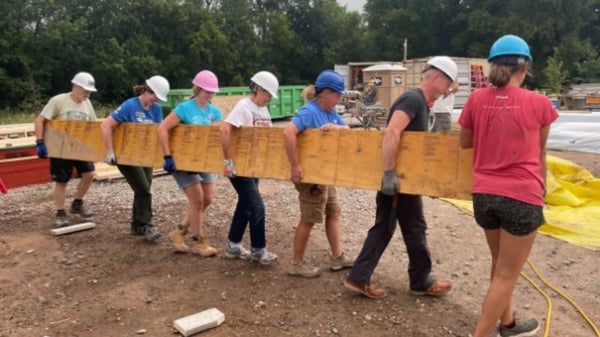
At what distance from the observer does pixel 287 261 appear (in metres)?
4.87

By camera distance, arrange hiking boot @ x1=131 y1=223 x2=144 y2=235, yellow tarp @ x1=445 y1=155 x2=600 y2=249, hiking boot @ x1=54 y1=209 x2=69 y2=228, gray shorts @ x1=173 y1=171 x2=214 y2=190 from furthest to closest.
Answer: hiking boot @ x1=54 y1=209 x2=69 y2=228 < hiking boot @ x1=131 y1=223 x2=144 y2=235 < yellow tarp @ x1=445 y1=155 x2=600 y2=249 < gray shorts @ x1=173 y1=171 x2=214 y2=190

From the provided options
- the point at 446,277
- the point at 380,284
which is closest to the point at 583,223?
the point at 446,277

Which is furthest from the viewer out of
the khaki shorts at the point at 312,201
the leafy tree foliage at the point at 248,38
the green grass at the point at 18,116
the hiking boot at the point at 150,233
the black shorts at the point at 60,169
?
the leafy tree foliage at the point at 248,38

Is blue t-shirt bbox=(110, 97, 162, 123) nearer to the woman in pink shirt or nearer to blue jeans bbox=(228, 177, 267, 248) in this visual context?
blue jeans bbox=(228, 177, 267, 248)

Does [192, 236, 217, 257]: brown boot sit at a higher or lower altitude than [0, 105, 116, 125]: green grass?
lower

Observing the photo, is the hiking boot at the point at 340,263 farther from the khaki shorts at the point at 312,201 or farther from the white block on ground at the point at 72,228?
the white block on ground at the point at 72,228

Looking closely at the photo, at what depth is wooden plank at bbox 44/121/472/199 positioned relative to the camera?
343cm

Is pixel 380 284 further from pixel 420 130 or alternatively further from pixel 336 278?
pixel 420 130

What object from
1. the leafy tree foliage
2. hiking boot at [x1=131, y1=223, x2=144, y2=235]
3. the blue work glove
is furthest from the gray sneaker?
the leafy tree foliage

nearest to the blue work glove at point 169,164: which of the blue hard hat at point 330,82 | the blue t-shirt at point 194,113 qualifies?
the blue t-shirt at point 194,113

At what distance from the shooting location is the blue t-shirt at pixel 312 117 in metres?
3.93

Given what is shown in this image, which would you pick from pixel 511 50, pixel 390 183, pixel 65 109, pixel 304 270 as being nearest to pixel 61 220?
pixel 65 109

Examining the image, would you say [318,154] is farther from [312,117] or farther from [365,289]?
[365,289]

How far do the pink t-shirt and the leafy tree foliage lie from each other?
26.4 metres
